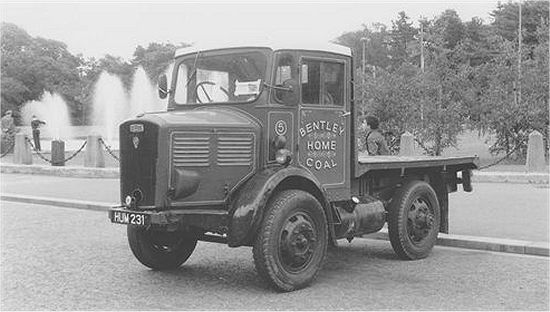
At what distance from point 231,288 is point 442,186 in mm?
3845

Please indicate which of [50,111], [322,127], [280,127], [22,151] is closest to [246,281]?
[280,127]

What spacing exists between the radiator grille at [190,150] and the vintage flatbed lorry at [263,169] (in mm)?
10

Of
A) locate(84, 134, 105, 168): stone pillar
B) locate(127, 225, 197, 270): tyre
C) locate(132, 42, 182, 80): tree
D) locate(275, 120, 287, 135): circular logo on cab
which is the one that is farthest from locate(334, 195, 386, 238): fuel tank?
locate(132, 42, 182, 80): tree

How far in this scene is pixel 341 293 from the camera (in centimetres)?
666

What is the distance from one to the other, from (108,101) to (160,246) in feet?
192

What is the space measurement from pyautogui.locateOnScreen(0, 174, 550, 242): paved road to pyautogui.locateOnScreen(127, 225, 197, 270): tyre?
4064 mm

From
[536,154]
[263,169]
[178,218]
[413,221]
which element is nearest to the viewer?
[178,218]

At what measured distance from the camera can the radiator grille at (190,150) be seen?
21.5 feet

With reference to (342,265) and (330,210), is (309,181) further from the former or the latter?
(342,265)

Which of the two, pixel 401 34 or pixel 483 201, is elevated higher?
pixel 401 34

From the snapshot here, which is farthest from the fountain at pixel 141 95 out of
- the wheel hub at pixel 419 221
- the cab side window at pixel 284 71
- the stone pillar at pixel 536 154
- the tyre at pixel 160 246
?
the cab side window at pixel 284 71

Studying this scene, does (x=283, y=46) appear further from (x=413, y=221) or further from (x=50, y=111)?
(x=50, y=111)

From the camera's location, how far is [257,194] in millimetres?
6633

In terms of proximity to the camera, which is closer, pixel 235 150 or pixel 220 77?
pixel 235 150
